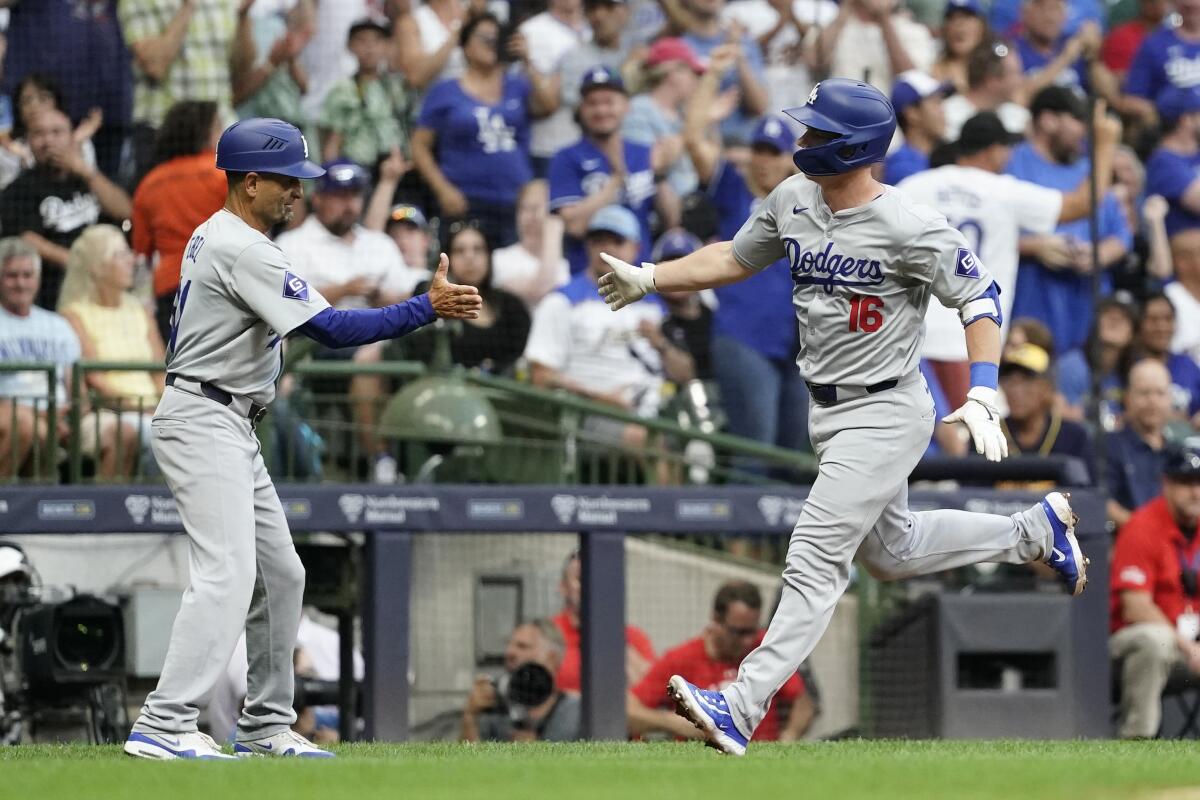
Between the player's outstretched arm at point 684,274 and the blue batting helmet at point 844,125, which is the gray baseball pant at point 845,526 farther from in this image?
the blue batting helmet at point 844,125

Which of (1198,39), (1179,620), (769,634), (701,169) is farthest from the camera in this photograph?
(1198,39)

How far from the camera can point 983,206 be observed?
11406 mm

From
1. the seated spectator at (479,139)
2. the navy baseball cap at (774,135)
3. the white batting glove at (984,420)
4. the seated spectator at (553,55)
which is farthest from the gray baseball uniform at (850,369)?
the seated spectator at (553,55)

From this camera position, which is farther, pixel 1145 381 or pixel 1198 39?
pixel 1198 39

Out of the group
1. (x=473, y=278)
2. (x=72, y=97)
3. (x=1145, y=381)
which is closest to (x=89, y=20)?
(x=72, y=97)

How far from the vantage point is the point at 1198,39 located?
1282cm

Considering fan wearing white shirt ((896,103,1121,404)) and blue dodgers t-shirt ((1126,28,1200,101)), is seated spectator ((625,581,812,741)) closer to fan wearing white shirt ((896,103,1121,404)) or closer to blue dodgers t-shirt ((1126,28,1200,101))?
fan wearing white shirt ((896,103,1121,404))

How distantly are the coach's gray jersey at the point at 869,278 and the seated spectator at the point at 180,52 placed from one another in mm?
5407

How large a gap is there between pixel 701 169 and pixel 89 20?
142 inches

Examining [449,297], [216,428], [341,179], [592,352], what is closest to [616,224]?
[592,352]

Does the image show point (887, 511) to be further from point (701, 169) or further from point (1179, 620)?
point (701, 169)

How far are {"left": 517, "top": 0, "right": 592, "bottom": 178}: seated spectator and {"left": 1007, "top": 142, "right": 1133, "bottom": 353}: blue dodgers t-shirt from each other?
2746mm

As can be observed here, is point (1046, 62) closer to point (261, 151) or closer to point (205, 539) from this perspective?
point (261, 151)

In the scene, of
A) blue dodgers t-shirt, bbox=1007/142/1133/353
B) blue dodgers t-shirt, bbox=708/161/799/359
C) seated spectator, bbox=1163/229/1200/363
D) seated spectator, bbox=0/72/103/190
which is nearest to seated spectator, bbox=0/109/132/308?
seated spectator, bbox=0/72/103/190
